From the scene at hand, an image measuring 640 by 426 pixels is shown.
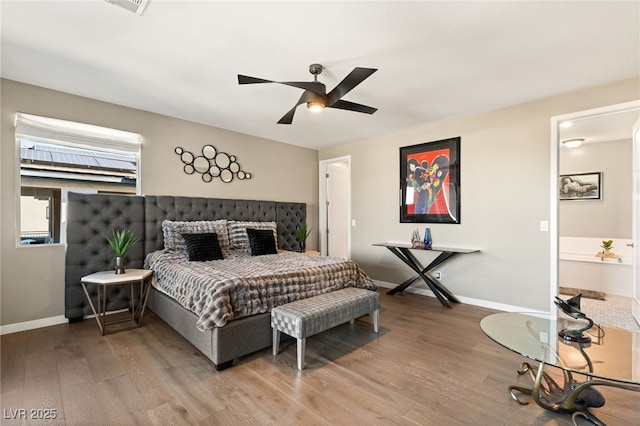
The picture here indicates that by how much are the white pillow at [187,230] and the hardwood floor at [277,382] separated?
1.02 meters

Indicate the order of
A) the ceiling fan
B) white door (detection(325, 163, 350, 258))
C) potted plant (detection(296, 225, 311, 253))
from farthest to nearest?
white door (detection(325, 163, 350, 258))
potted plant (detection(296, 225, 311, 253))
the ceiling fan

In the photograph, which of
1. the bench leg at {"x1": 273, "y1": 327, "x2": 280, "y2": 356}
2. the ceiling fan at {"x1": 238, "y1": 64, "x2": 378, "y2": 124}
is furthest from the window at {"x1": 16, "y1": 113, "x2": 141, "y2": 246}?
the bench leg at {"x1": 273, "y1": 327, "x2": 280, "y2": 356}

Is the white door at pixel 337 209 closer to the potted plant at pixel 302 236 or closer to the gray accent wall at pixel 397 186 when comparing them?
the potted plant at pixel 302 236

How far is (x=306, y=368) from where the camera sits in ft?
7.41

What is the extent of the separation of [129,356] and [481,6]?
3714 mm

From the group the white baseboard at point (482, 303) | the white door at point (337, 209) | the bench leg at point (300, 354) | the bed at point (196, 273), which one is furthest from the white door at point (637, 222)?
the white door at point (337, 209)

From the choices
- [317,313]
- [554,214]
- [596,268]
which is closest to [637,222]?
[554,214]

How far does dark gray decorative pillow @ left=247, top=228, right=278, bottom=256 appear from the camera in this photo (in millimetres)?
3982

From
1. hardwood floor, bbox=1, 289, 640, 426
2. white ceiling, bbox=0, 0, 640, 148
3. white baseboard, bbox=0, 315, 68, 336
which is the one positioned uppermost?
white ceiling, bbox=0, 0, 640, 148

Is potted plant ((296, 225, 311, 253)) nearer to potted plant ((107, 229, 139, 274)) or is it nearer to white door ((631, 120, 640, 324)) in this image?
potted plant ((107, 229, 139, 274))

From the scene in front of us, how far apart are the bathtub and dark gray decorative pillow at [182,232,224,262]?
5.54m

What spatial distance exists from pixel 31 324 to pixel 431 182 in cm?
509

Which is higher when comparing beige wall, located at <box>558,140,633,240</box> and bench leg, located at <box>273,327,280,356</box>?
beige wall, located at <box>558,140,633,240</box>

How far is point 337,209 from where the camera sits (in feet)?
20.0
